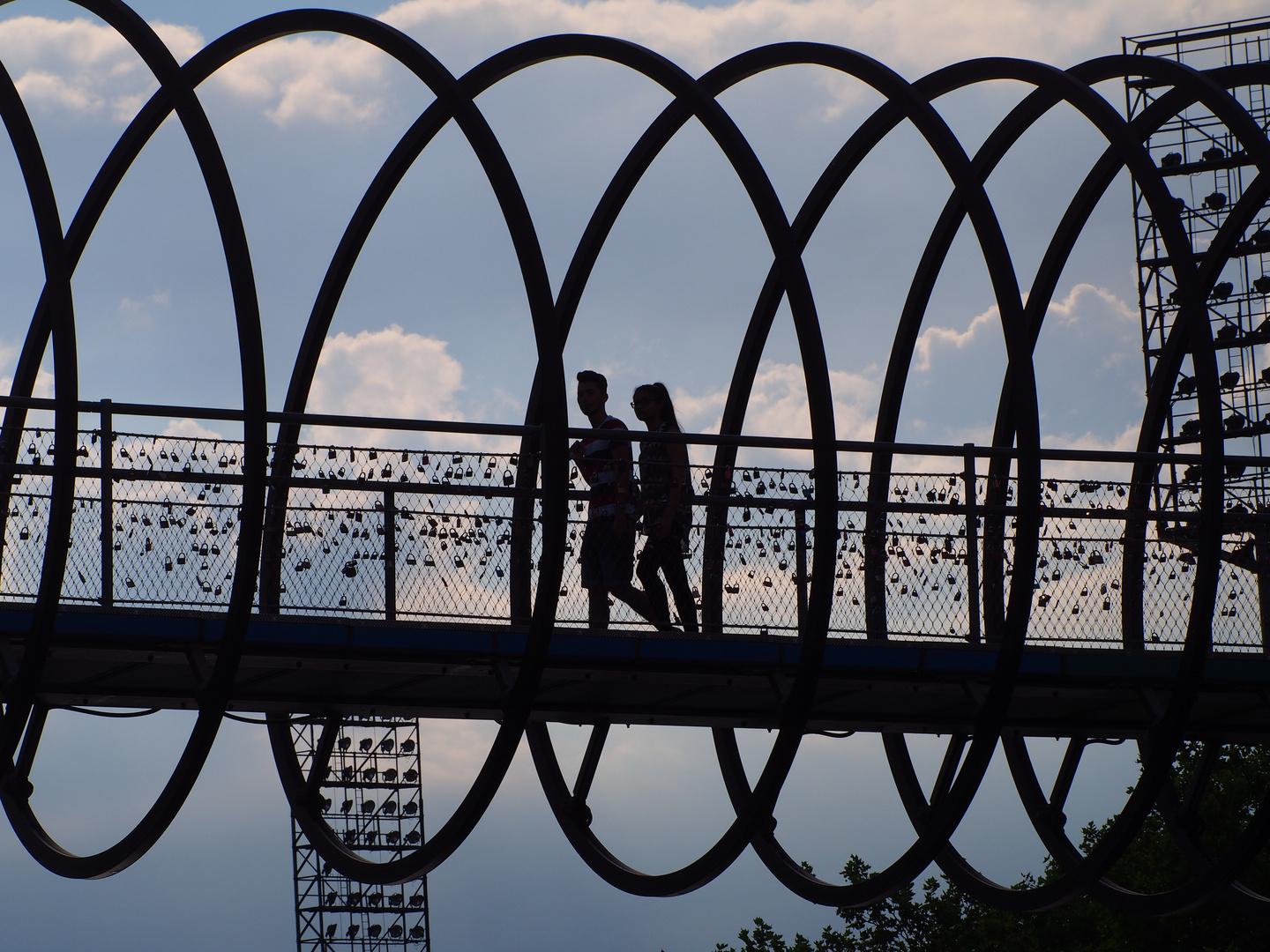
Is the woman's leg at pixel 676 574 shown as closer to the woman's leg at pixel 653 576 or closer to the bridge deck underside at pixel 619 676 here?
the woman's leg at pixel 653 576

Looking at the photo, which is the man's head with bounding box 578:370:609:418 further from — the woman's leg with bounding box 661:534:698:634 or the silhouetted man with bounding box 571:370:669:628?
the woman's leg with bounding box 661:534:698:634

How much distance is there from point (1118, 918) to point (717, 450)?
16.8 metres

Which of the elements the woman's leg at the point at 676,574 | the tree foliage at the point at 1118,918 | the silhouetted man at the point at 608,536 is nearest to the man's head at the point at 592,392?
the silhouetted man at the point at 608,536

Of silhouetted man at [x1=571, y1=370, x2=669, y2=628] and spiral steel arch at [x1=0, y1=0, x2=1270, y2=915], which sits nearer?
spiral steel arch at [x1=0, y1=0, x2=1270, y2=915]

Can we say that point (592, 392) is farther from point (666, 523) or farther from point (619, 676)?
point (619, 676)

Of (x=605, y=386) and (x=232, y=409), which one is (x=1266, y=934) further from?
(x=232, y=409)

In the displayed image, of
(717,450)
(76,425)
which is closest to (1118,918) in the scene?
(717,450)

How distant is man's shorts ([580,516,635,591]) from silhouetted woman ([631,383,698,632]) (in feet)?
0.40

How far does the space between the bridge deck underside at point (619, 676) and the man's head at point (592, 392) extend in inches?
62.4

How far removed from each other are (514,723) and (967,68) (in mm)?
6284

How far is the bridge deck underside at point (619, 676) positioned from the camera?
394 inches

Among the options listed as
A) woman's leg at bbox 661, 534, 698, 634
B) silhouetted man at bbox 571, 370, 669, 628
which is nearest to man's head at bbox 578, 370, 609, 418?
silhouetted man at bbox 571, 370, 669, 628

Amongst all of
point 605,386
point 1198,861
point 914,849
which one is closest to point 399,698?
point 605,386

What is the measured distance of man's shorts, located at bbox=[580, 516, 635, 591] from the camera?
1068cm
